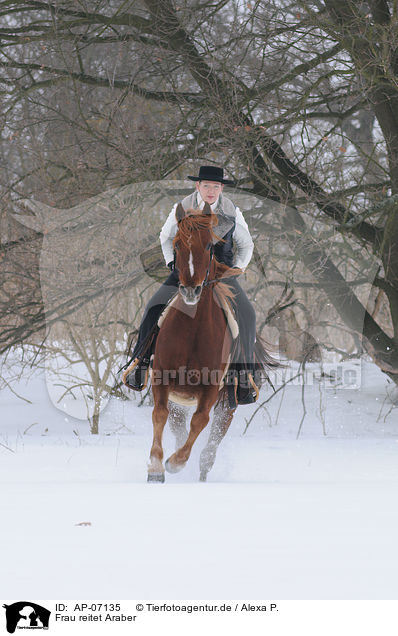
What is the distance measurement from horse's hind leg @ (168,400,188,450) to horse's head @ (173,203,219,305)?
136 centimetres

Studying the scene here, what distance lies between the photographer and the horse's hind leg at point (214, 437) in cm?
576

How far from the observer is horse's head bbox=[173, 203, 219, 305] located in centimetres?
477

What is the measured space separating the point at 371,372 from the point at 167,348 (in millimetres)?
8799

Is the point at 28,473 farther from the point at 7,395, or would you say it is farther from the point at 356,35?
the point at 7,395

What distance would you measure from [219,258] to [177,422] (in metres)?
1.32

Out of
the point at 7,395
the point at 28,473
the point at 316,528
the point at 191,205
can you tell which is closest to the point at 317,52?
the point at 191,205

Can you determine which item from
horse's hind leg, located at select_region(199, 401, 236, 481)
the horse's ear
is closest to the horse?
the horse's ear

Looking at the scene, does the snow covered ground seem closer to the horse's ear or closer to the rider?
the rider

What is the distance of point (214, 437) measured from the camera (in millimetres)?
5812

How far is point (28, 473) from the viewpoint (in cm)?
658

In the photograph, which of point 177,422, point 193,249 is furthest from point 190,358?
point 177,422

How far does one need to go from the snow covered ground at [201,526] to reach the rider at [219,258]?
86 cm

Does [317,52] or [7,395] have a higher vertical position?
[317,52]
